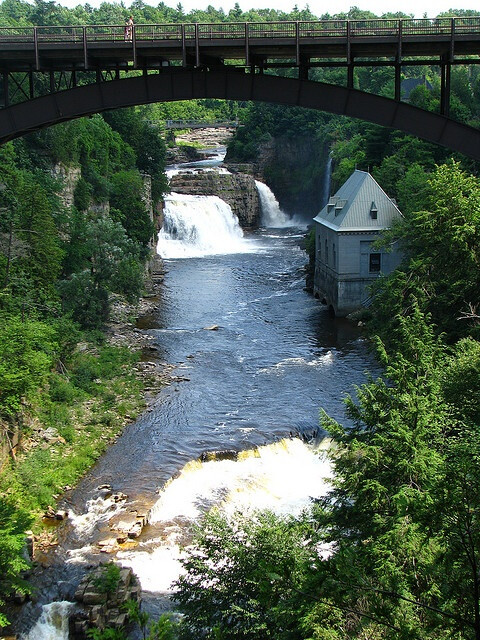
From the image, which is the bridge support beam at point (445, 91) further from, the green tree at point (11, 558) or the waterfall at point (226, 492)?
the green tree at point (11, 558)

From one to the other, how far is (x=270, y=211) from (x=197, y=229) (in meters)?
18.4

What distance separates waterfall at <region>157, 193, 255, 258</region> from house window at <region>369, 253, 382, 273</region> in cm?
2605

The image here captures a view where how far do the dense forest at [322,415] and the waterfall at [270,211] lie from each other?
20232mm

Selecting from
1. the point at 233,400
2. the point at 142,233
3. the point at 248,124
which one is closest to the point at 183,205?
the point at 142,233

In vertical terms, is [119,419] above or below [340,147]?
below

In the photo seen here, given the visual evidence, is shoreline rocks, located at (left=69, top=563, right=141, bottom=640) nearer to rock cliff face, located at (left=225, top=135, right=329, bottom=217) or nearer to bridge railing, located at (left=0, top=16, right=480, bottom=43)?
bridge railing, located at (left=0, top=16, right=480, bottom=43)

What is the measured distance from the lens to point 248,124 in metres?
103

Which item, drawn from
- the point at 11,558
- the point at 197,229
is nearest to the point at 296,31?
the point at 11,558

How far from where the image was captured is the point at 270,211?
93.1m

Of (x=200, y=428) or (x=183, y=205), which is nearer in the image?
(x=200, y=428)

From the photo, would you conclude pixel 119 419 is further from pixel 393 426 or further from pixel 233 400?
pixel 393 426

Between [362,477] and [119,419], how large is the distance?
59.0 feet

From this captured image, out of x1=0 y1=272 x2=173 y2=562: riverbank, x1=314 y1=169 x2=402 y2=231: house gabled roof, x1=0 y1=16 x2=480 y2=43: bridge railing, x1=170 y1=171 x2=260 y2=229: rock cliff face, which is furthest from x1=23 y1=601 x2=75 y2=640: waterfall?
x1=170 y1=171 x2=260 y2=229: rock cliff face

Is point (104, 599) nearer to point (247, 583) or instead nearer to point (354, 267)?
point (247, 583)
